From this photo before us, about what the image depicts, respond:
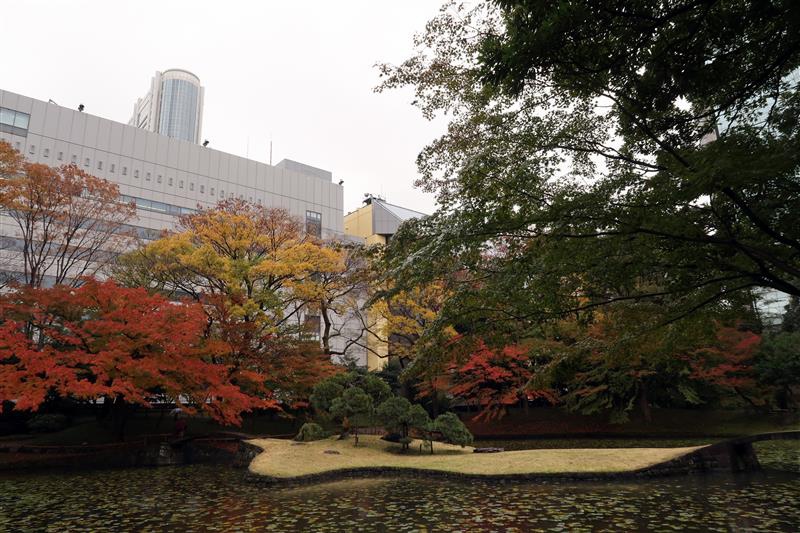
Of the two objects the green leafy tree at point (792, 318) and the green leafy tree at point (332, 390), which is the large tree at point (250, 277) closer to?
the green leafy tree at point (332, 390)

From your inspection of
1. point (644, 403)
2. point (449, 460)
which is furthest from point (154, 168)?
point (644, 403)

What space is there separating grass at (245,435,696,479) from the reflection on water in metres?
0.57

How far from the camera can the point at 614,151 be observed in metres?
7.19

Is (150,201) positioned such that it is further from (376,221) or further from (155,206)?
(376,221)

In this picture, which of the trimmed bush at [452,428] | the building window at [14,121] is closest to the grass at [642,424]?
the trimmed bush at [452,428]

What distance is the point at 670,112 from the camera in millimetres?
7152

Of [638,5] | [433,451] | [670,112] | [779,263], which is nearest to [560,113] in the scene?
[670,112]

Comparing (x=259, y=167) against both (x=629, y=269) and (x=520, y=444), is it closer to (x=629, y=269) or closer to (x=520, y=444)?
(x=520, y=444)

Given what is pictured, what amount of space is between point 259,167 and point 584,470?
36.4 meters

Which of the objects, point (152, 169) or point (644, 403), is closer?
point (644, 403)

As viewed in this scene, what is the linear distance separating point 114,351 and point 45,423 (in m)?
8.63

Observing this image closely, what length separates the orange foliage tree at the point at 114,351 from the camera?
12.9m

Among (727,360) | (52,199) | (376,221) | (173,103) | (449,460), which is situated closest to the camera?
(449,460)

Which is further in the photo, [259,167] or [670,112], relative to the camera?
[259,167]
